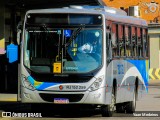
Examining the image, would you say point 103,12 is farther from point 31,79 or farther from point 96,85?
point 31,79

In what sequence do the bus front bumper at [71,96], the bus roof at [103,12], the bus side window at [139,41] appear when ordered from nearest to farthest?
1. the bus front bumper at [71,96]
2. the bus roof at [103,12]
3. the bus side window at [139,41]

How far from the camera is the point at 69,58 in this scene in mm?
16297

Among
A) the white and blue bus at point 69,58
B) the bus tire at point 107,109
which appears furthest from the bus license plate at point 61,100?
the bus tire at point 107,109

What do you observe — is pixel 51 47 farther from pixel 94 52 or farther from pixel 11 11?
pixel 11 11

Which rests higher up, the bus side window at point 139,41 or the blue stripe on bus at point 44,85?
the bus side window at point 139,41

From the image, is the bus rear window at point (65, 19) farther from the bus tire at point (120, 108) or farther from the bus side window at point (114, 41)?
the bus tire at point (120, 108)

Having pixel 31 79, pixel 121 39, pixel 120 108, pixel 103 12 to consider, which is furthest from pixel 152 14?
pixel 31 79

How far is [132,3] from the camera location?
7225 centimetres

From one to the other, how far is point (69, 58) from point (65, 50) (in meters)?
0.23

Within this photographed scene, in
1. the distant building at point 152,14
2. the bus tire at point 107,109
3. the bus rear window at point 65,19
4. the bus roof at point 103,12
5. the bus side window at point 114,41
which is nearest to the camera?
the bus rear window at point 65,19

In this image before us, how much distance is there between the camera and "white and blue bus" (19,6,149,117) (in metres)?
16.0

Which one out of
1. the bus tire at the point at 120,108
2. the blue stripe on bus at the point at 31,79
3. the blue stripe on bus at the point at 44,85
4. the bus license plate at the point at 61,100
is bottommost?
the bus tire at the point at 120,108

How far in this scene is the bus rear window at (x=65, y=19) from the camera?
54.0ft

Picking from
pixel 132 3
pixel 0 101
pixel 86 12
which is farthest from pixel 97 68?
pixel 132 3
